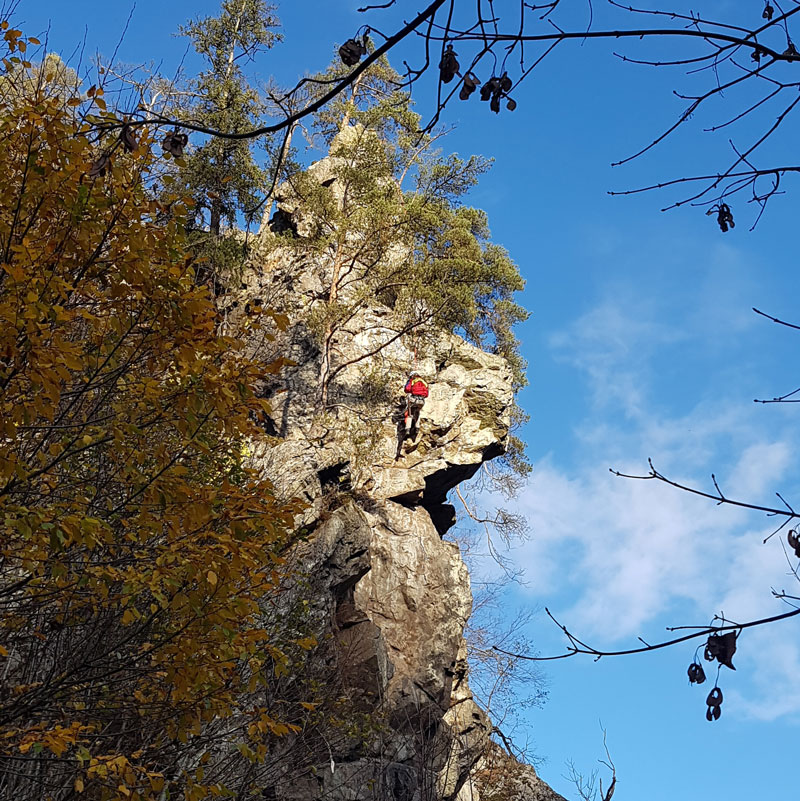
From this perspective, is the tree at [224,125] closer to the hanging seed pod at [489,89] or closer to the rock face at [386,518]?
the rock face at [386,518]

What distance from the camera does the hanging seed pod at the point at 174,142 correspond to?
7.33 ft

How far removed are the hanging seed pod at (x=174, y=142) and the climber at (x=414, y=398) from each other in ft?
57.8

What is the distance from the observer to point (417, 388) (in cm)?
1991

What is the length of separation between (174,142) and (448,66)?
791 millimetres

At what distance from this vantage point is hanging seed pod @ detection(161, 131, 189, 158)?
2234 millimetres

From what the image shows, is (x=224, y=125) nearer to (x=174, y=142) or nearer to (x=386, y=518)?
(x=386, y=518)

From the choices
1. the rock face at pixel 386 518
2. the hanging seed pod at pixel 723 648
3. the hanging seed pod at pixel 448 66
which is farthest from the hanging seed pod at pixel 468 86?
the rock face at pixel 386 518

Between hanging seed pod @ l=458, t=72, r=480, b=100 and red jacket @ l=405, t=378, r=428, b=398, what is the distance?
58.6ft

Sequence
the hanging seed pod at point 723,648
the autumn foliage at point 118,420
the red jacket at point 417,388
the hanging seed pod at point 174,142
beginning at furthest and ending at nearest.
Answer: the red jacket at point 417,388, the autumn foliage at point 118,420, the hanging seed pod at point 174,142, the hanging seed pod at point 723,648

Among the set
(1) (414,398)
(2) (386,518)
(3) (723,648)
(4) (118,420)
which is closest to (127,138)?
(3) (723,648)

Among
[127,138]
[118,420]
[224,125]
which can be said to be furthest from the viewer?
[224,125]

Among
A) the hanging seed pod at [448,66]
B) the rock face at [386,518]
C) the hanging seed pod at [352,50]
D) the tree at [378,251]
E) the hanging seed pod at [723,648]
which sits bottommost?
the hanging seed pod at [723,648]

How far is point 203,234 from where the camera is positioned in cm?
1975

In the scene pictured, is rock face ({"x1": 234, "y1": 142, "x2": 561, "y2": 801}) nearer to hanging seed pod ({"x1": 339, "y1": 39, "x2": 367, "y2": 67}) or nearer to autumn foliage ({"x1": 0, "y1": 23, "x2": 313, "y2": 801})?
autumn foliage ({"x1": 0, "y1": 23, "x2": 313, "y2": 801})
